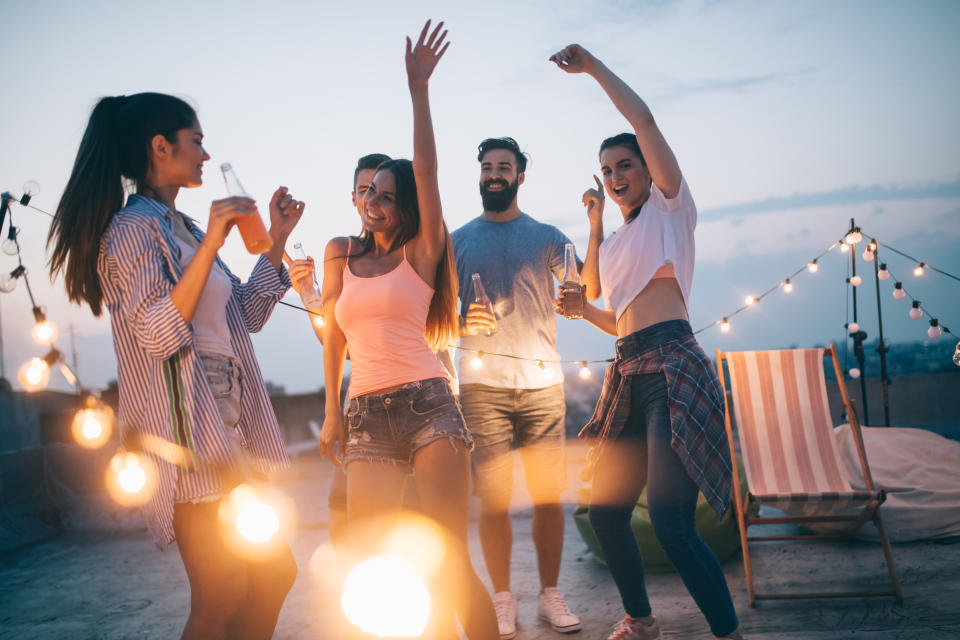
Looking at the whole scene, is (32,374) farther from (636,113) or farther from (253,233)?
(636,113)

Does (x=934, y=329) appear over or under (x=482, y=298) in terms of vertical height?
under

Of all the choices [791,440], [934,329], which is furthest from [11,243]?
[934,329]

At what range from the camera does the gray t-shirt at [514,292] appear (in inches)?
123

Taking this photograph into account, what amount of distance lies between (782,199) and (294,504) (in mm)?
8428

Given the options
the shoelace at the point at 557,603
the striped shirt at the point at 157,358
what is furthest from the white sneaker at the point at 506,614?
the striped shirt at the point at 157,358

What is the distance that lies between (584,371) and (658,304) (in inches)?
56.5

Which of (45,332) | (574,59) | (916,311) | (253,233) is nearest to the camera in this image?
(253,233)

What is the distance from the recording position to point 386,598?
7.20ft

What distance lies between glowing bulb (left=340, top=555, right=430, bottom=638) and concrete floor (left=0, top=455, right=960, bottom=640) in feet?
2.69

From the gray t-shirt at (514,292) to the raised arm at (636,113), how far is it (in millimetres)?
1010

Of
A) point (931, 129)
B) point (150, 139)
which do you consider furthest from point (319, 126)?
point (931, 129)

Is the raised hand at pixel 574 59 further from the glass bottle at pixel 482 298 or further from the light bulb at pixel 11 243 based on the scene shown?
the light bulb at pixel 11 243

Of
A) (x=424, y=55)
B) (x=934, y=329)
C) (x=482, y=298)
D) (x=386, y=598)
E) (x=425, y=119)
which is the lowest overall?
(x=386, y=598)

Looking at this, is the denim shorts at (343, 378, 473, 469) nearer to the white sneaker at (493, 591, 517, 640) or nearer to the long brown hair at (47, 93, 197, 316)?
the long brown hair at (47, 93, 197, 316)
